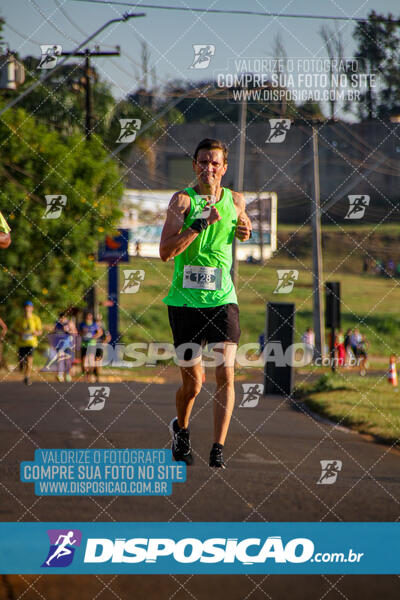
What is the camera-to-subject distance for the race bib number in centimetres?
527

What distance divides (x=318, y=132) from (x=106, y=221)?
487cm

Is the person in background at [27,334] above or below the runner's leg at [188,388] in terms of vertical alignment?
below

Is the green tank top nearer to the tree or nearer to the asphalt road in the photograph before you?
the asphalt road

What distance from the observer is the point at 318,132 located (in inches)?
322

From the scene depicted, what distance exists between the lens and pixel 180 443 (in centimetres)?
574

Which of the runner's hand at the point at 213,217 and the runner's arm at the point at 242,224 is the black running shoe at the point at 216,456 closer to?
the runner's arm at the point at 242,224

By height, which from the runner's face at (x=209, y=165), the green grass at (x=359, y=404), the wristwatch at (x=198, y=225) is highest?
the runner's face at (x=209, y=165)

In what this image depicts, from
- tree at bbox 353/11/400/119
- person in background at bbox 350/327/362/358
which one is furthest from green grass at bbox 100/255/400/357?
tree at bbox 353/11/400/119

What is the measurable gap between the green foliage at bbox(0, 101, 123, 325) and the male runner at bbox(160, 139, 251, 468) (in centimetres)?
636

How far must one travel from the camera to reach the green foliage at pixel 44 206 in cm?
1305

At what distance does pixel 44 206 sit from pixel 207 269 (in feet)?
28.1

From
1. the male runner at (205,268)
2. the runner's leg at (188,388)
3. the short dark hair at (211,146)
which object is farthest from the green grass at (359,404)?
the short dark hair at (211,146)

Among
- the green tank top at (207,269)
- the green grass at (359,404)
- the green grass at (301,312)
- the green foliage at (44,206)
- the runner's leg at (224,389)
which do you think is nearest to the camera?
the green tank top at (207,269)

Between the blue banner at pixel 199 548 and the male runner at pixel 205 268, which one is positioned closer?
the male runner at pixel 205 268
